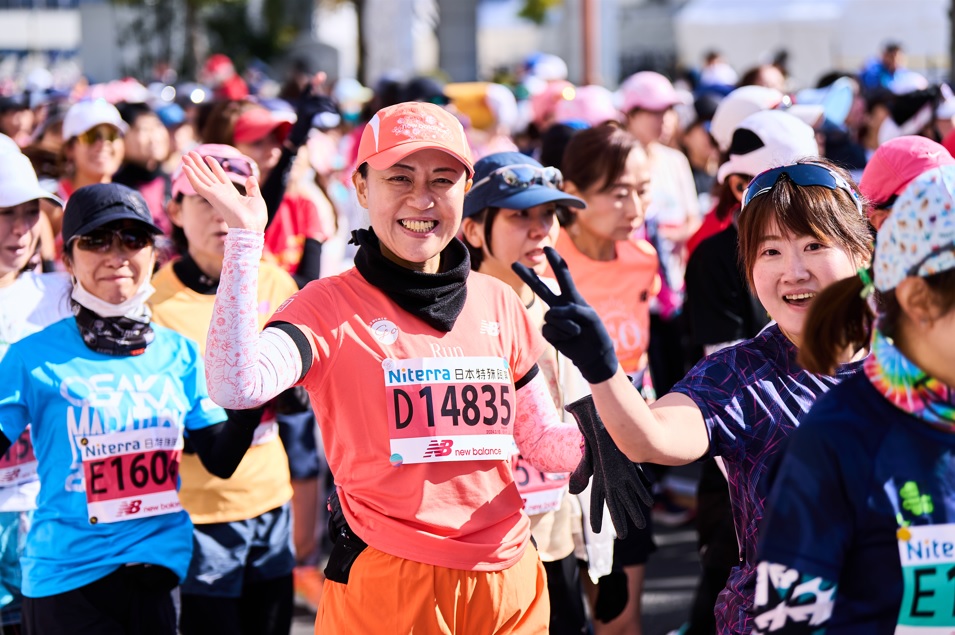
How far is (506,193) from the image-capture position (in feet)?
14.0

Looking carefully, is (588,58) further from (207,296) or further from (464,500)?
(464,500)

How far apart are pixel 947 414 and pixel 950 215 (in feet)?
1.08

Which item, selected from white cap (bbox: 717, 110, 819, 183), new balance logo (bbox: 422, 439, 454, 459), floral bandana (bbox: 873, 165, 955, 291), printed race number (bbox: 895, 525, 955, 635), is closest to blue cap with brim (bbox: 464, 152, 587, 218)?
white cap (bbox: 717, 110, 819, 183)

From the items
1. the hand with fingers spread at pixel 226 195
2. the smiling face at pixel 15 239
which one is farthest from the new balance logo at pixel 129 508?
the hand with fingers spread at pixel 226 195

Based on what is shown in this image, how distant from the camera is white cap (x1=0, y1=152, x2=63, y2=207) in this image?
424 centimetres

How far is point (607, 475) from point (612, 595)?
5.37 ft

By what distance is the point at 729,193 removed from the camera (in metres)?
5.03

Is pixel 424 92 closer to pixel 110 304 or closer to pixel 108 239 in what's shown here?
pixel 108 239

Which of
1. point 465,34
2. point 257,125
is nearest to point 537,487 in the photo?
point 257,125

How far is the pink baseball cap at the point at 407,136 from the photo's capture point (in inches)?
115

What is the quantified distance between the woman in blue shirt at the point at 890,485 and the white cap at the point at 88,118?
17.5 feet

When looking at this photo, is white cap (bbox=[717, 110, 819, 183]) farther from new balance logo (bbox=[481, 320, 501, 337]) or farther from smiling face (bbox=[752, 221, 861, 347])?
new balance logo (bbox=[481, 320, 501, 337])

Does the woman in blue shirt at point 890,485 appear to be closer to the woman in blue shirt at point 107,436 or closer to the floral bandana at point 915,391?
the floral bandana at point 915,391

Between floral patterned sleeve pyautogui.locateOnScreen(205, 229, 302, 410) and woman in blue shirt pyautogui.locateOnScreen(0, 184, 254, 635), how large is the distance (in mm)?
876
